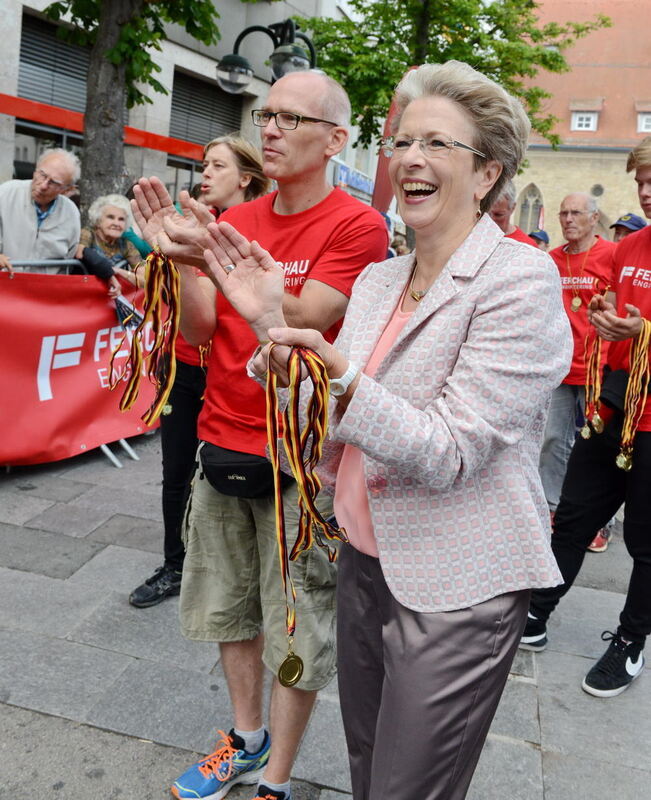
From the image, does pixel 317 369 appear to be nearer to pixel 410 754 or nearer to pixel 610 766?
pixel 410 754

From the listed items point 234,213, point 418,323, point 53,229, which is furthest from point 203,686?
point 53,229

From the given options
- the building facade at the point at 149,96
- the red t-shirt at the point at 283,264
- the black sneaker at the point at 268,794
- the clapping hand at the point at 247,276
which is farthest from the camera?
the building facade at the point at 149,96

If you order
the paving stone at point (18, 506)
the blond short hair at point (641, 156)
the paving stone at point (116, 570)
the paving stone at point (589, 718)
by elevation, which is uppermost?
the blond short hair at point (641, 156)

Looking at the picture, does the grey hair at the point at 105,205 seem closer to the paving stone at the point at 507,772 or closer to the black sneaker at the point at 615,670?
the black sneaker at the point at 615,670

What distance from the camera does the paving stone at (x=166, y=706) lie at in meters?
2.76

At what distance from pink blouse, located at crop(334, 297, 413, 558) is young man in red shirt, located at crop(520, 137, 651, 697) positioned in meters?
1.53

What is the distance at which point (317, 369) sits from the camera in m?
1.40

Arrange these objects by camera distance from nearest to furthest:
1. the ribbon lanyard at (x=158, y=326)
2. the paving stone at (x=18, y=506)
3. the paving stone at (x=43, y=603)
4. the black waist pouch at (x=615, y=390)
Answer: the ribbon lanyard at (x=158, y=326) < the black waist pouch at (x=615, y=390) < the paving stone at (x=43, y=603) < the paving stone at (x=18, y=506)

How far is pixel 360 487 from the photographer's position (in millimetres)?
1763

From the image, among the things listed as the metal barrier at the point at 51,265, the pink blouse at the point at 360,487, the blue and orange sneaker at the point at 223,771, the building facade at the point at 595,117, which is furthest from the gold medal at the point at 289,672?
the building facade at the point at 595,117

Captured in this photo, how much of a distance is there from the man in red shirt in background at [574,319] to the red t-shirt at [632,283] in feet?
5.60

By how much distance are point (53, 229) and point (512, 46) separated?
15955mm

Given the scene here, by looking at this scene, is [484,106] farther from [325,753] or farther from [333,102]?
[325,753]

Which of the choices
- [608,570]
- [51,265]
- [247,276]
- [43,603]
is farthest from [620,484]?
[51,265]
